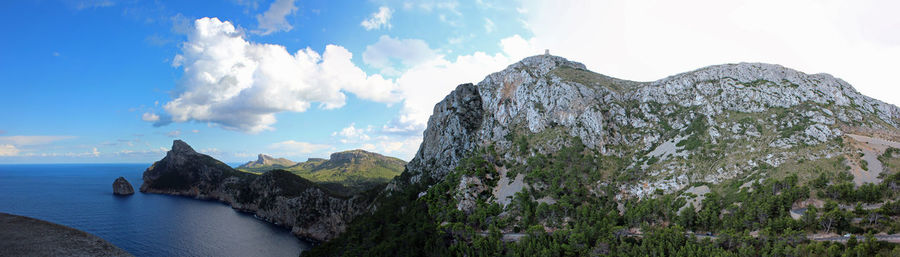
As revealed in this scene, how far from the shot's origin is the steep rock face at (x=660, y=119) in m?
83.7

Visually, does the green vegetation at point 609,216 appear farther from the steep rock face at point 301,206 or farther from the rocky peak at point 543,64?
the rocky peak at point 543,64

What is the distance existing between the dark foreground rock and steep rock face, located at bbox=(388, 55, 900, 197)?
102 metres

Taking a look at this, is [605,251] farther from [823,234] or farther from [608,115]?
[608,115]

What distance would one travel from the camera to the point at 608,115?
4592 inches

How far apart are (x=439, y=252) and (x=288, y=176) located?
13435 cm

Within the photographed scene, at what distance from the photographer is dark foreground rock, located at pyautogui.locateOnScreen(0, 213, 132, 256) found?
1289cm

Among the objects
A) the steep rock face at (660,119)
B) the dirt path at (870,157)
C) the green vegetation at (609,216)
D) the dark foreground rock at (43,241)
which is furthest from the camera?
the steep rock face at (660,119)

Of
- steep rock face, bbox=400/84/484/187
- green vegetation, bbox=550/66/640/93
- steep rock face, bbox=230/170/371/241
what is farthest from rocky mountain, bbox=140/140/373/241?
green vegetation, bbox=550/66/640/93

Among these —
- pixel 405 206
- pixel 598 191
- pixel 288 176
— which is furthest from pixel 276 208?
pixel 598 191

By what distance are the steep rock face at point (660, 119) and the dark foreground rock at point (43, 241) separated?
10211 cm

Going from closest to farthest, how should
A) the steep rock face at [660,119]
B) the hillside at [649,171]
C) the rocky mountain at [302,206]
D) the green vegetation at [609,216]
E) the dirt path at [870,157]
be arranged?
the green vegetation at [609,216]
the hillside at [649,171]
the dirt path at [870,157]
the steep rock face at [660,119]
the rocky mountain at [302,206]

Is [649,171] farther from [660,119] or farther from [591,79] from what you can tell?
[591,79]

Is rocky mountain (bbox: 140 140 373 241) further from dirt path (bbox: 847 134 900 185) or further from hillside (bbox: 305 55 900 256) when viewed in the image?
dirt path (bbox: 847 134 900 185)

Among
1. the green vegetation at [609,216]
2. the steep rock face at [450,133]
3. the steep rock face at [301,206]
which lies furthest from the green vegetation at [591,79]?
the steep rock face at [301,206]
